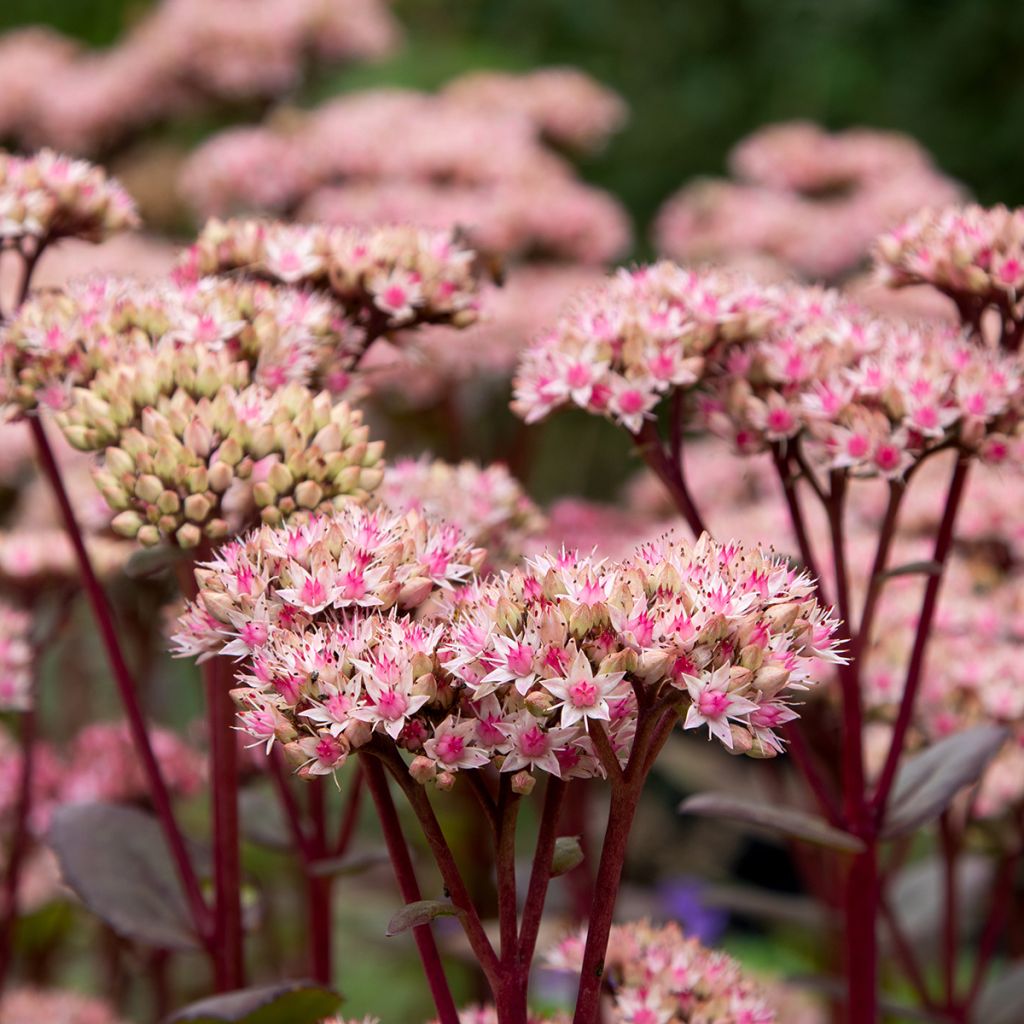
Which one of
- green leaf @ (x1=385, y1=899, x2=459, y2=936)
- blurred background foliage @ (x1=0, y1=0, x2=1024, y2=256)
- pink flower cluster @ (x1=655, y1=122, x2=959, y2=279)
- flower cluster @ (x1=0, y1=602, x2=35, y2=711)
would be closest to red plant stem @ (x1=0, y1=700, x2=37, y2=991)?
flower cluster @ (x1=0, y1=602, x2=35, y2=711)

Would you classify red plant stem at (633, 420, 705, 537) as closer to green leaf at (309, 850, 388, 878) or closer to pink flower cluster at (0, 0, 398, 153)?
green leaf at (309, 850, 388, 878)

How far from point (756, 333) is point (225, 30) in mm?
1595

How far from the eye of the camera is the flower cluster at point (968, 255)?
117cm

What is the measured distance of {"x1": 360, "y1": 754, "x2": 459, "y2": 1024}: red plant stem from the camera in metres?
0.80

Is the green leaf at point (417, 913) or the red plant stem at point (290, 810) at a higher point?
the red plant stem at point (290, 810)

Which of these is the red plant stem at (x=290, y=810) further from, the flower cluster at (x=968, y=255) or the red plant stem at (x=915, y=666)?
the flower cluster at (x=968, y=255)

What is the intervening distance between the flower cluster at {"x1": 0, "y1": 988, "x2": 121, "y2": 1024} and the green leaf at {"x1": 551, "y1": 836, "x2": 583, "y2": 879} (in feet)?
2.53

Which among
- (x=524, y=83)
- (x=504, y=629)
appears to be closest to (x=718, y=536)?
(x=504, y=629)

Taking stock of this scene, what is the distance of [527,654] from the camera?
71 centimetres

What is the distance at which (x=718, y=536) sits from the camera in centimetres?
168

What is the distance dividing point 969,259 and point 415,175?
1.20 meters

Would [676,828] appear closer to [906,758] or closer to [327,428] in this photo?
[906,758]

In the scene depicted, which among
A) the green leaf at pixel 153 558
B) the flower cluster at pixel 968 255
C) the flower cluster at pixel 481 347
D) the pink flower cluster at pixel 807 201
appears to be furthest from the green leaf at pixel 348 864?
the pink flower cluster at pixel 807 201

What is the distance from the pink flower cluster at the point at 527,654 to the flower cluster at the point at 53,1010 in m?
0.76
